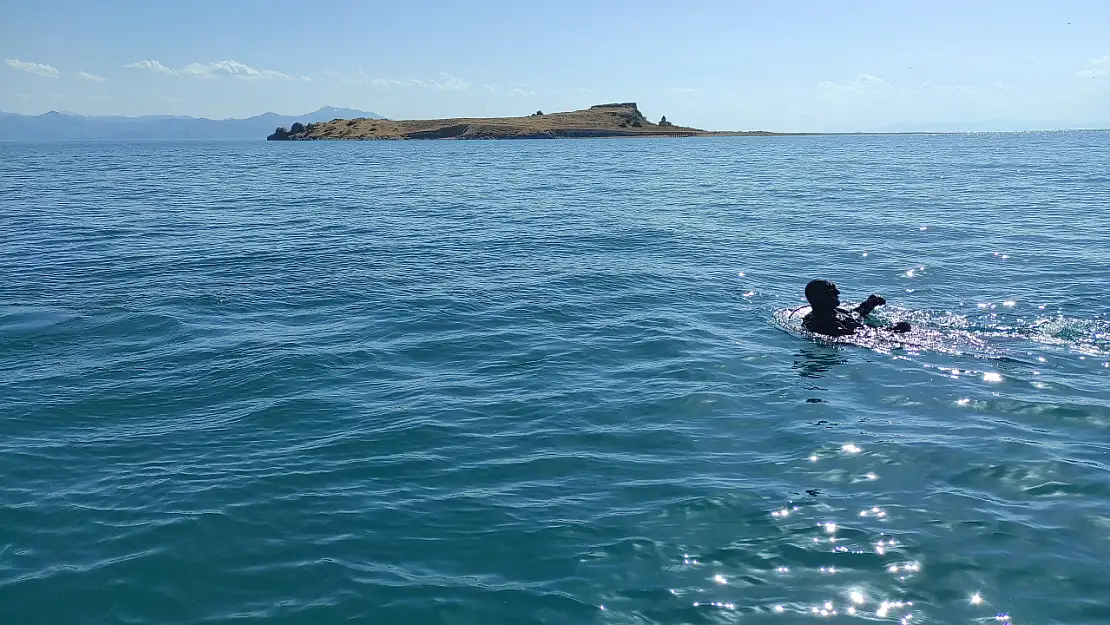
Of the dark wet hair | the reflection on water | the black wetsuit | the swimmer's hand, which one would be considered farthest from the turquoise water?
the swimmer's hand

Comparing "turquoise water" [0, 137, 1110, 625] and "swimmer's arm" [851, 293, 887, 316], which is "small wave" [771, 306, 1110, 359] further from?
"swimmer's arm" [851, 293, 887, 316]

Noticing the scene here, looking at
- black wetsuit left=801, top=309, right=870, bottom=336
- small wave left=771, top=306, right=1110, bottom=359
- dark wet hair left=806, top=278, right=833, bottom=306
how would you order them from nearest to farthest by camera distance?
small wave left=771, top=306, right=1110, bottom=359 → dark wet hair left=806, top=278, right=833, bottom=306 → black wetsuit left=801, top=309, right=870, bottom=336

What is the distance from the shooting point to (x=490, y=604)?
30.0 ft

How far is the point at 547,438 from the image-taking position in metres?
13.8

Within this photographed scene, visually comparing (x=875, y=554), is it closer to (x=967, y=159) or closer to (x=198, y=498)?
(x=198, y=498)

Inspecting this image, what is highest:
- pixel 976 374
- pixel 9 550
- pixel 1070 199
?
pixel 1070 199

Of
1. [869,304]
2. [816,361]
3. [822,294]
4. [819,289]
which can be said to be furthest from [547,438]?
[869,304]

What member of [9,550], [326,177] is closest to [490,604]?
[9,550]

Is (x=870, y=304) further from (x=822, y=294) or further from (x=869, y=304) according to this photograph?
(x=822, y=294)

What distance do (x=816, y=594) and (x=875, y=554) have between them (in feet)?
4.24

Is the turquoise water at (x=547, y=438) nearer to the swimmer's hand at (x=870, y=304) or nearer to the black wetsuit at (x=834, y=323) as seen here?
the black wetsuit at (x=834, y=323)

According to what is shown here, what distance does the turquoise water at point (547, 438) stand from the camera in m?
9.47

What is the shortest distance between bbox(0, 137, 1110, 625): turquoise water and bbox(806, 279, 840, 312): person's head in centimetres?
113

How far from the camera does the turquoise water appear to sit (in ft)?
31.1
